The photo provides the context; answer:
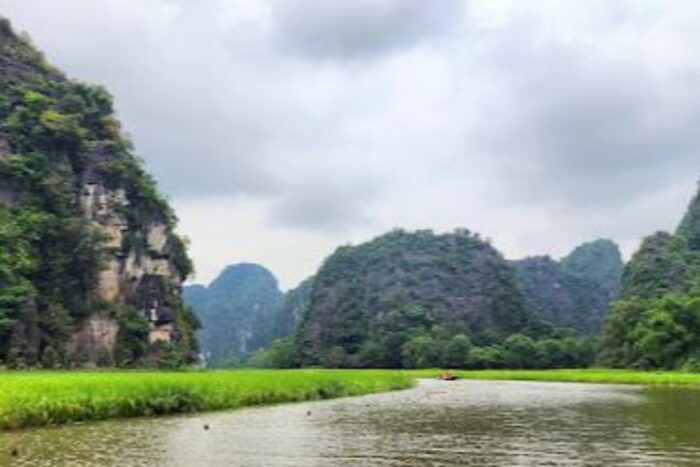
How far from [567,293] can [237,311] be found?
236ft

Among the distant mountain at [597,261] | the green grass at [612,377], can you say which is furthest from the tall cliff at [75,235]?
the distant mountain at [597,261]

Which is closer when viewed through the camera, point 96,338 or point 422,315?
point 96,338

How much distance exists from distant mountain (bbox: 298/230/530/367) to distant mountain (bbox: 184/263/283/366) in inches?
1693

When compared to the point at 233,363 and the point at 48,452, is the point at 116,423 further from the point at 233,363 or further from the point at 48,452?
the point at 233,363

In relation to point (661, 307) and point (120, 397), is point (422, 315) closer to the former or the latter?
point (661, 307)

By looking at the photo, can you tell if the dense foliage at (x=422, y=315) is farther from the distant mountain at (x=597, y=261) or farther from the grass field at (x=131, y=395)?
the grass field at (x=131, y=395)

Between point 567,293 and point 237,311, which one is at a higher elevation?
point 237,311

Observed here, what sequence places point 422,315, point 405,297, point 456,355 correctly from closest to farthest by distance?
point 456,355, point 422,315, point 405,297

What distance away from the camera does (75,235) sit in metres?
57.0

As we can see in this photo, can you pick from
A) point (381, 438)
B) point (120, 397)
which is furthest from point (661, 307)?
point (381, 438)

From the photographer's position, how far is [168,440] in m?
18.0

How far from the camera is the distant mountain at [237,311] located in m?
165

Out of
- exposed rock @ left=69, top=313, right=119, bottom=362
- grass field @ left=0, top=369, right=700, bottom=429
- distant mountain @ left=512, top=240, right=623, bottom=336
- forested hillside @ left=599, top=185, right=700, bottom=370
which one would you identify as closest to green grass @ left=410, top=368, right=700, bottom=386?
forested hillside @ left=599, top=185, right=700, bottom=370

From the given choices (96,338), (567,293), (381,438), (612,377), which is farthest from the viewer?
(567,293)
